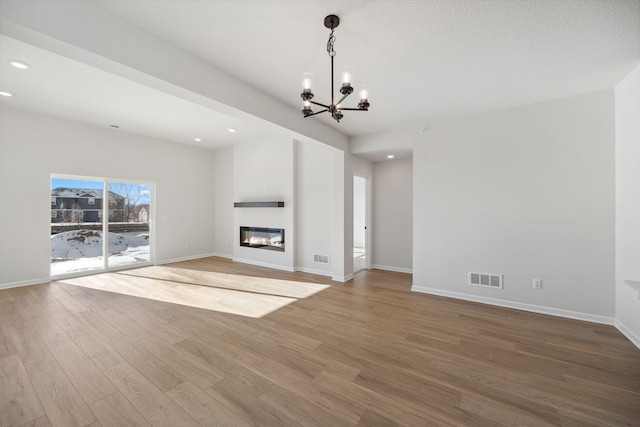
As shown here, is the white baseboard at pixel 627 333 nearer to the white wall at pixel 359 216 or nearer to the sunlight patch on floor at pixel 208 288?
the sunlight patch on floor at pixel 208 288

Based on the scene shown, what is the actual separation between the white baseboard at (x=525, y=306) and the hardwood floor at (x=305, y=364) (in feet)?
0.45

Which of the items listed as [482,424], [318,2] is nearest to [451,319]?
[482,424]

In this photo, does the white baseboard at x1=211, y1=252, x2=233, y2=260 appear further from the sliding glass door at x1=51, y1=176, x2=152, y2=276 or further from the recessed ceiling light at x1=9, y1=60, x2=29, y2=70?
the recessed ceiling light at x1=9, y1=60, x2=29, y2=70

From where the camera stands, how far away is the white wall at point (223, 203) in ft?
23.2

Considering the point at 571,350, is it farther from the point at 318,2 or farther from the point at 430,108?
the point at 318,2

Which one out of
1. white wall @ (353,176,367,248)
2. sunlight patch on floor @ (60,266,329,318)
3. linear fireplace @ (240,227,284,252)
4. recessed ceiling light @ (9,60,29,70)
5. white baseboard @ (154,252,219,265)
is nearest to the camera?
recessed ceiling light @ (9,60,29,70)

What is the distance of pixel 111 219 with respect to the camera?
5.58 meters

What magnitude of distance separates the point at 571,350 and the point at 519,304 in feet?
3.56

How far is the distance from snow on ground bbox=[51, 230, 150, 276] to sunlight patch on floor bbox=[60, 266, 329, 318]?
0.41m

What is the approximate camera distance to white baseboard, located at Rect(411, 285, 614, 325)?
3111 millimetres

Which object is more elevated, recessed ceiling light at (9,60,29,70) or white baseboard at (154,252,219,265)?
recessed ceiling light at (9,60,29,70)

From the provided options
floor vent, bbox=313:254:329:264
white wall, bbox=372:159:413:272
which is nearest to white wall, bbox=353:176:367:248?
white wall, bbox=372:159:413:272

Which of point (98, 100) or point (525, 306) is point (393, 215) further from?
point (98, 100)

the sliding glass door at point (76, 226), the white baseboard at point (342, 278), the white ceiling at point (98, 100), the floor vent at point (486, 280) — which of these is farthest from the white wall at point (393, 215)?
the sliding glass door at point (76, 226)
